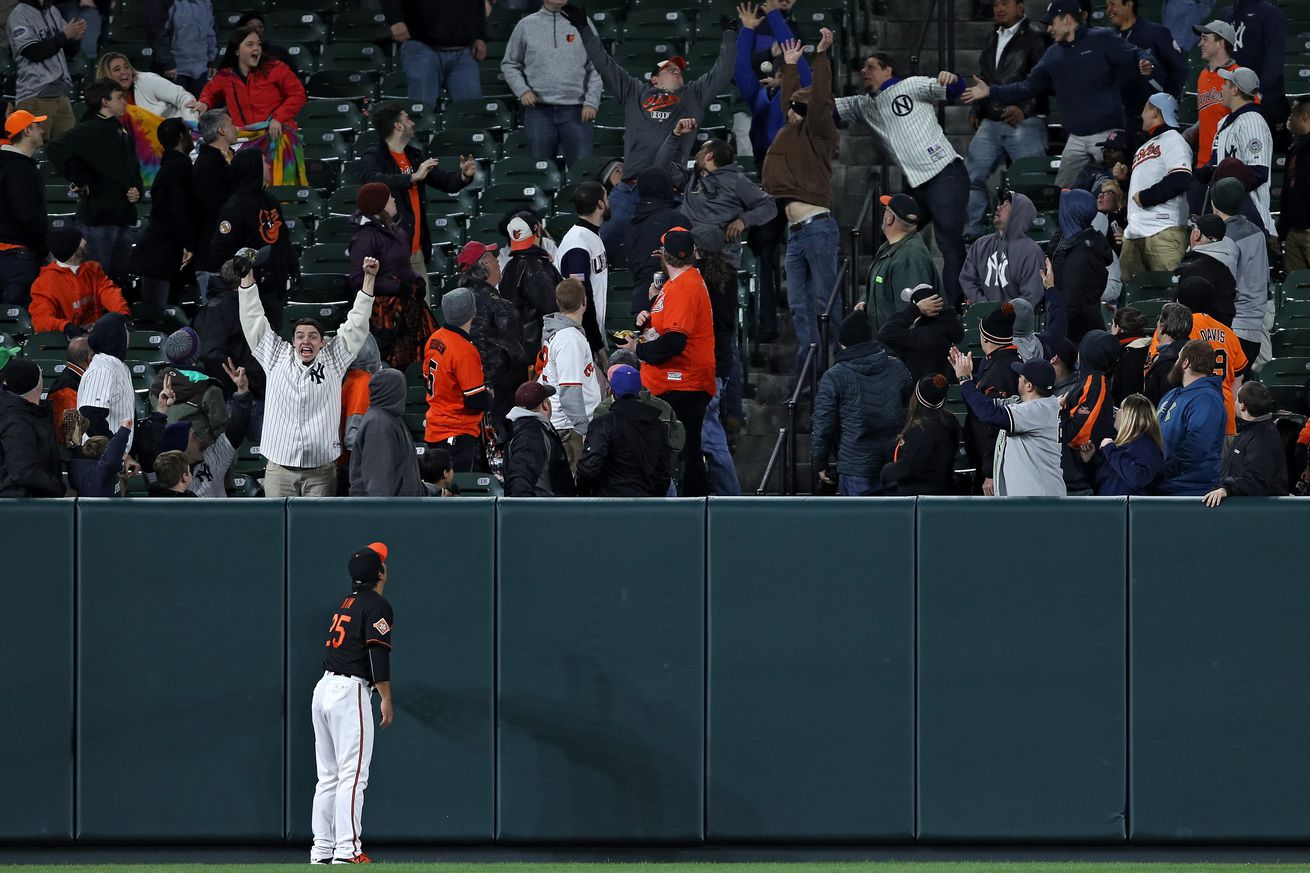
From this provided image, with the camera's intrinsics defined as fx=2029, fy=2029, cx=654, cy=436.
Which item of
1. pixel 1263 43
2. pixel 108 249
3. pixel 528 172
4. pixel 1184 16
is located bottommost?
pixel 108 249

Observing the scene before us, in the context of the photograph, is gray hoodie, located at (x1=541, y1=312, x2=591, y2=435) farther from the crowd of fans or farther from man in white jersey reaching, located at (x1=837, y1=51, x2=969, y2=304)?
man in white jersey reaching, located at (x1=837, y1=51, x2=969, y2=304)

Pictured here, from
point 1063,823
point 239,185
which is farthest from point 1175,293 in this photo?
point 239,185

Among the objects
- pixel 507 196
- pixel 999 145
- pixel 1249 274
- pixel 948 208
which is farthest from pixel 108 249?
pixel 1249 274

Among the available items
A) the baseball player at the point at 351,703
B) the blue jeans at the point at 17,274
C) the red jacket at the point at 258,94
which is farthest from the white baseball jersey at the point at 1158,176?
the blue jeans at the point at 17,274

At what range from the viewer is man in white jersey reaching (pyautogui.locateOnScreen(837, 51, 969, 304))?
48.7 feet

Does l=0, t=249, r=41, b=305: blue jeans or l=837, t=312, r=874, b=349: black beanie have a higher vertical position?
l=0, t=249, r=41, b=305: blue jeans

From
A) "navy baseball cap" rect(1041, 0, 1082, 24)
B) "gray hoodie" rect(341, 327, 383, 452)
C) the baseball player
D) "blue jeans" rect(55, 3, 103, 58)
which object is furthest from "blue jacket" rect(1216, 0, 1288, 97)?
"blue jeans" rect(55, 3, 103, 58)

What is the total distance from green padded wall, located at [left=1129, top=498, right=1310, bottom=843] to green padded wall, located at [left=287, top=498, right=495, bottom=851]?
11.7 feet

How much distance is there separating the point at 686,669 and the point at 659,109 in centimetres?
576

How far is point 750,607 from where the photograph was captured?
11.1 meters

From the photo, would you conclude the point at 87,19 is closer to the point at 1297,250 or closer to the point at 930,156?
the point at 930,156

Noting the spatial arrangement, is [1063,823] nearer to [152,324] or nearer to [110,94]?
[152,324]

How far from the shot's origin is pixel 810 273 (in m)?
14.3

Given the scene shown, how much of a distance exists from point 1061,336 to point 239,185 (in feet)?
19.5
